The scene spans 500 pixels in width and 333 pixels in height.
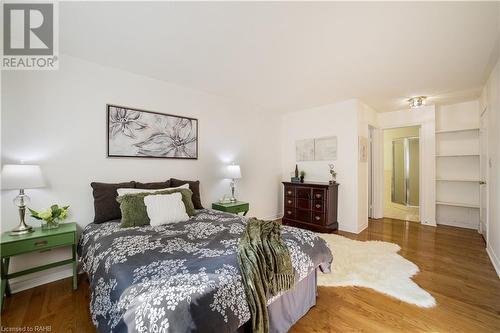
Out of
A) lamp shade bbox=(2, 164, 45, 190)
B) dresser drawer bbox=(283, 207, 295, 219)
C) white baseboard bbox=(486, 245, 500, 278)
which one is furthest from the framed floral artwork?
white baseboard bbox=(486, 245, 500, 278)

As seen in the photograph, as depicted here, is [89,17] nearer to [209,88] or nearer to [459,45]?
[209,88]

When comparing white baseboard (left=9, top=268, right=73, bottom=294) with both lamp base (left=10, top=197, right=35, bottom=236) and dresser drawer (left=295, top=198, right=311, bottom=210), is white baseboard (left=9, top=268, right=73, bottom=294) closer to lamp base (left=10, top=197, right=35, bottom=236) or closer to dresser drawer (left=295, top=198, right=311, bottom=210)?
lamp base (left=10, top=197, right=35, bottom=236)

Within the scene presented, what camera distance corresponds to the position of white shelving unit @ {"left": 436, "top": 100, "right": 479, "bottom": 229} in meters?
4.20

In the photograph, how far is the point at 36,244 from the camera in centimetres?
193

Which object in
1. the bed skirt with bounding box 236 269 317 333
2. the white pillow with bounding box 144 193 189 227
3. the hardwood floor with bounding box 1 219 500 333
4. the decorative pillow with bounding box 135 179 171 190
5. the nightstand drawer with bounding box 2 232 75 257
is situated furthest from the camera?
the decorative pillow with bounding box 135 179 171 190

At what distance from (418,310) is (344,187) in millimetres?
2464

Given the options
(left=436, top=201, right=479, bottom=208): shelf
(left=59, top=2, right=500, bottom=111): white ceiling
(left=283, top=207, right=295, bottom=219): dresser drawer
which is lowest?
(left=283, top=207, right=295, bottom=219): dresser drawer

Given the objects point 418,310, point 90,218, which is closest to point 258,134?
point 90,218

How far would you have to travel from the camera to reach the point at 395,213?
546 centimetres

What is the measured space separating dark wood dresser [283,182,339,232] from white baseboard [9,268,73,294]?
11.6 ft

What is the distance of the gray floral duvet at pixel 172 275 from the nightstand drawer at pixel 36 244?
0.74 feet

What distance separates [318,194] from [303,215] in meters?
0.54

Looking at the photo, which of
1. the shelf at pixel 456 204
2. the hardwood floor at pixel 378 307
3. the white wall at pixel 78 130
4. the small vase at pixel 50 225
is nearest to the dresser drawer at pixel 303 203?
the white wall at pixel 78 130

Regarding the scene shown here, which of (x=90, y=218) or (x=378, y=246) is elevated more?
(x=90, y=218)
